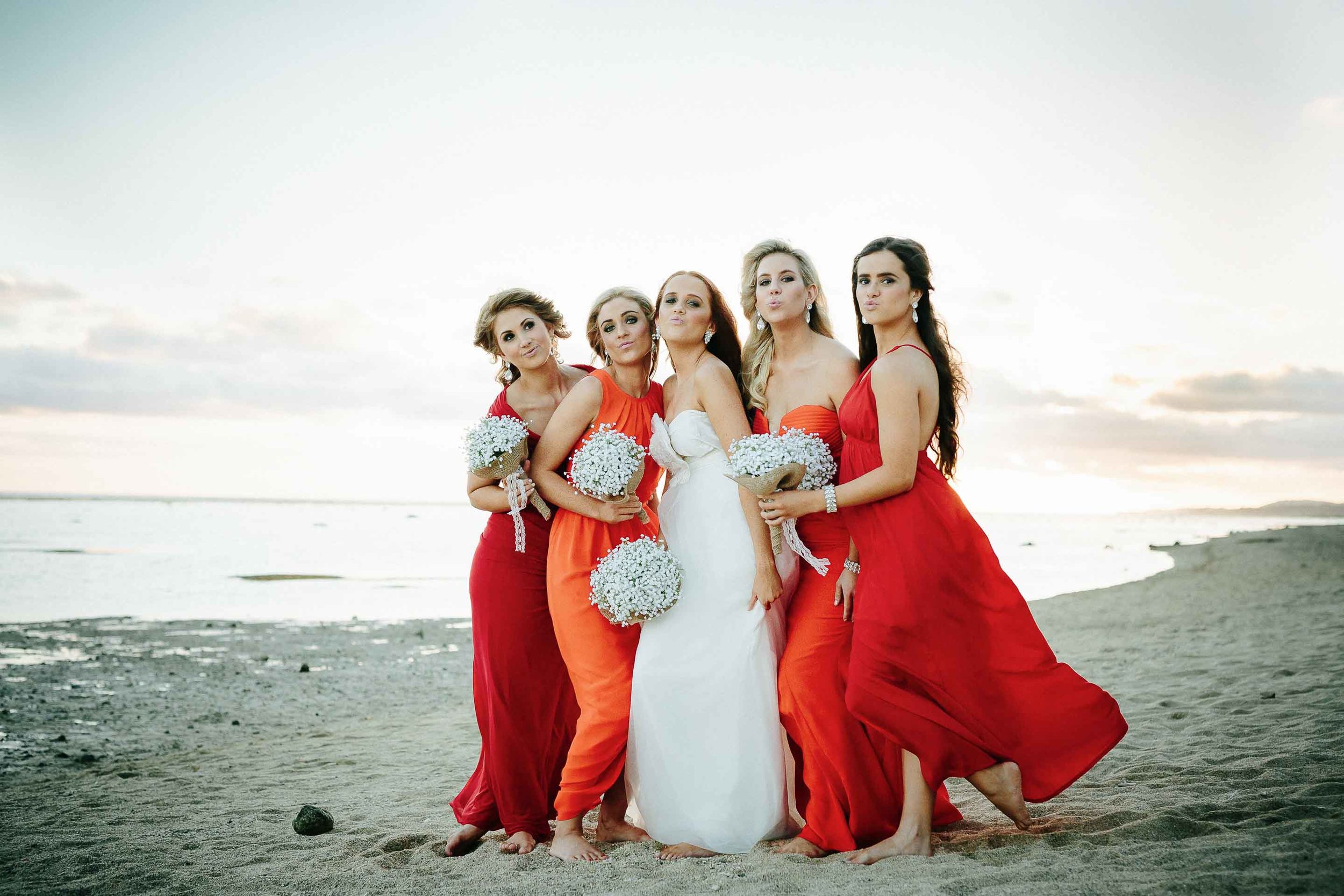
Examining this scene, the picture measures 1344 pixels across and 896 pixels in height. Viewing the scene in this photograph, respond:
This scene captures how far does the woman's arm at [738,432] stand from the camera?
4.97 m

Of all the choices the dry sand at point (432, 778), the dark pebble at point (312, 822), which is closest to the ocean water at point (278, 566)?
the dry sand at point (432, 778)

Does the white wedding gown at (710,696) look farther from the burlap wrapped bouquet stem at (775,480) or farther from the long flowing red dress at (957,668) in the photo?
the long flowing red dress at (957,668)

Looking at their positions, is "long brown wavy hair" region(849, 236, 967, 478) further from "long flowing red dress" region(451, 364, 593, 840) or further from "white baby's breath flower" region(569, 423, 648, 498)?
"long flowing red dress" region(451, 364, 593, 840)

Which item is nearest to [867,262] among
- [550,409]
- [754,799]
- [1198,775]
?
[550,409]

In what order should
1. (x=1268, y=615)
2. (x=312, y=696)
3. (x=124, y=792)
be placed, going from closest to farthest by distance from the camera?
(x=124, y=792) < (x=312, y=696) < (x=1268, y=615)

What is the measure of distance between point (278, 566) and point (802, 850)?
2624 centimetres

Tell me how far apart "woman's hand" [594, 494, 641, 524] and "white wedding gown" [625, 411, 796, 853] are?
31cm

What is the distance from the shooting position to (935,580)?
4613 mm

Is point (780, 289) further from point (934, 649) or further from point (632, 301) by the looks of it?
point (934, 649)

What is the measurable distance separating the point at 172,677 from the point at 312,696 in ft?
6.83

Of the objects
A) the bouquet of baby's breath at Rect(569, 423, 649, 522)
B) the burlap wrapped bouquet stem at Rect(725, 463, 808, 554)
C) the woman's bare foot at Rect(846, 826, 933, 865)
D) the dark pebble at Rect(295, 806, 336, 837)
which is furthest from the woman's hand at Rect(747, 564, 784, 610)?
the dark pebble at Rect(295, 806, 336, 837)

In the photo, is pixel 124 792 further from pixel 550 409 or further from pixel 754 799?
pixel 754 799

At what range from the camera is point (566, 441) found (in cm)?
537

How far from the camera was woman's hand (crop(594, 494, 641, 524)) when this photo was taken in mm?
5172
